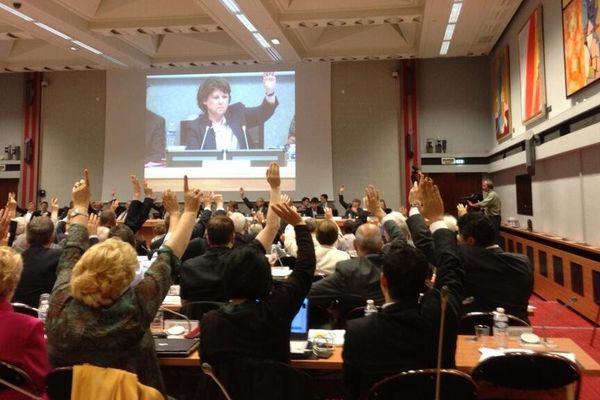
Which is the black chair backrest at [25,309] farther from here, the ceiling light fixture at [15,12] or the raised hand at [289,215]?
the ceiling light fixture at [15,12]

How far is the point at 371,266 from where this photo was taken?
333cm

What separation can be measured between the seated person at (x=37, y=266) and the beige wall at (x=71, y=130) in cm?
1093

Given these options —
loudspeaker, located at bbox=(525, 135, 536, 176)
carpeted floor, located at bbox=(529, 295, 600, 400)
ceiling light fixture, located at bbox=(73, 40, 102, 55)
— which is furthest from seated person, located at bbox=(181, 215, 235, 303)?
ceiling light fixture, located at bbox=(73, 40, 102, 55)

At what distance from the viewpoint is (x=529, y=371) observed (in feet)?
6.61

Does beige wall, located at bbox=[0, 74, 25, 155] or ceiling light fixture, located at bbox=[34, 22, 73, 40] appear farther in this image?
beige wall, located at bbox=[0, 74, 25, 155]

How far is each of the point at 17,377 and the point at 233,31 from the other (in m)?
9.00

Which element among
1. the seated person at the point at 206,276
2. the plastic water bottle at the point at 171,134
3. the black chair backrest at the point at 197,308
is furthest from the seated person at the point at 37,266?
the plastic water bottle at the point at 171,134

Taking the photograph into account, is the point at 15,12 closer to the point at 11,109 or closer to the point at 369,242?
the point at 11,109

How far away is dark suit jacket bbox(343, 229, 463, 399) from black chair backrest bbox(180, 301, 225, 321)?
4.39 ft

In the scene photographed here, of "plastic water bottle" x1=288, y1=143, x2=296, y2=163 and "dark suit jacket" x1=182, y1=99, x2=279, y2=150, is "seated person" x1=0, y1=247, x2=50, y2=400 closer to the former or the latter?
"dark suit jacket" x1=182, y1=99, x2=279, y2=150

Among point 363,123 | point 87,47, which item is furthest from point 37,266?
point 363,123

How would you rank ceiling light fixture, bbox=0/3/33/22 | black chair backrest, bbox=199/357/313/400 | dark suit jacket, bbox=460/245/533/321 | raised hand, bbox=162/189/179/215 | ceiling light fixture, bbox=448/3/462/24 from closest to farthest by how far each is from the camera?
black chair backrest, bbox=199/357/313/400 → raised hand, bbox=162/189/179/215 → dark suit jacket, bbox=460/245/533/321 → ceiling light fixture, bbox=0/3/33/22 → ceiling light fixture, bbox=448/3/462/24

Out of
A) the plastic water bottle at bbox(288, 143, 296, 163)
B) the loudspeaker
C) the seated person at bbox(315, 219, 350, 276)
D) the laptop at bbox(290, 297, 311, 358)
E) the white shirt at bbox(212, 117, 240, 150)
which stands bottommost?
the laptop at bbox(290, 297, 311, 358)

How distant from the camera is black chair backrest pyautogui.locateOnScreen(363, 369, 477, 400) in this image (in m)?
1.72
